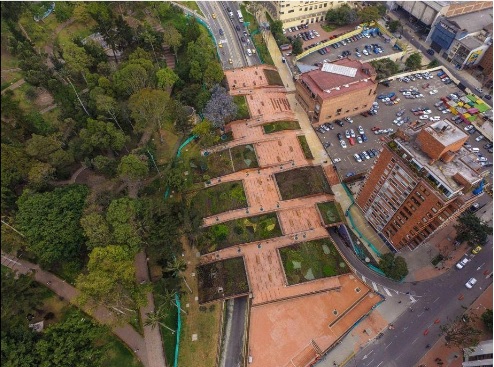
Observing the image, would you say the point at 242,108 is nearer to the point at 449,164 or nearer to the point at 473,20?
the point at 449,164

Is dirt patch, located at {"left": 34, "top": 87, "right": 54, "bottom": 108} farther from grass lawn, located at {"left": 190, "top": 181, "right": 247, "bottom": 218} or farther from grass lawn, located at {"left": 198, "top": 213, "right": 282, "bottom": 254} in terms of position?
grass lawn, located at {"left": 198, "top": 213, "right": 282, "bottom": 254}

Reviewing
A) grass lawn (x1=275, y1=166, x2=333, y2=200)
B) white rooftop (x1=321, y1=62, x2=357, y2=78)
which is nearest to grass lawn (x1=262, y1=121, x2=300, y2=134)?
grass lawn (x1=275, y1=166, x2=333, y2=200)

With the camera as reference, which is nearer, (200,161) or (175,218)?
(175,218)

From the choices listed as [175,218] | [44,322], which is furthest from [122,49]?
[44,322]

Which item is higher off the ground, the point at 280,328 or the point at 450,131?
the point at 450,131

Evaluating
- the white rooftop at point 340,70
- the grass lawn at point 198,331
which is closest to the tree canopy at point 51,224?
the grass lawn at point 198,331

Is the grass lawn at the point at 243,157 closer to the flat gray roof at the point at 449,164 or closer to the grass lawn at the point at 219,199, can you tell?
the grass lawn at the point at 219,199

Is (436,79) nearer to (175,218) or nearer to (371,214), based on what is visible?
(371,214)
